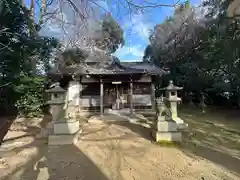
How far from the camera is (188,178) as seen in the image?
188 inches

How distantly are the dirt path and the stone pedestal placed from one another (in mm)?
409

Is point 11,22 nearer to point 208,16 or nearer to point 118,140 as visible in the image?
point 118,140

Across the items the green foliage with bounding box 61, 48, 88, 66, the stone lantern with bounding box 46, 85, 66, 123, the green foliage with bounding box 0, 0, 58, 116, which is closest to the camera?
the stone lantern with bounding box 46, 85, 66, 123

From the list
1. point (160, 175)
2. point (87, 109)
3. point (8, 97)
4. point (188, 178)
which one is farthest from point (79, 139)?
point (8, 97)

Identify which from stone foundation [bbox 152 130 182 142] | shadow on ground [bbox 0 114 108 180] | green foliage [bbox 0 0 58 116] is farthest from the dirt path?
green foliage [bbox 0 0 58 116]

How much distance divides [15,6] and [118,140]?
22.2 ft

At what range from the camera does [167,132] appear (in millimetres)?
7492

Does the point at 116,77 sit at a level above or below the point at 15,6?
below

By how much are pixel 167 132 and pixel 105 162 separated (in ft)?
8.56

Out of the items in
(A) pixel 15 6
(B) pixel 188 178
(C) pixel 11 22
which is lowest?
(B) pixel 188 178

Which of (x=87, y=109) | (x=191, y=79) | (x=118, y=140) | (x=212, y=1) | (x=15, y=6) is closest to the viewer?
(x=118, y=140)

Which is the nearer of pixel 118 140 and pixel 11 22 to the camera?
pixel 118 140

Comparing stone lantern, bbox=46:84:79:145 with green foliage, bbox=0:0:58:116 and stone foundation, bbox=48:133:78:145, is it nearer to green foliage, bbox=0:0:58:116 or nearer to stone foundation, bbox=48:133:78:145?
stone foundation, bbox=48:133:78:145

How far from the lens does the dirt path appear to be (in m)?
5.02
